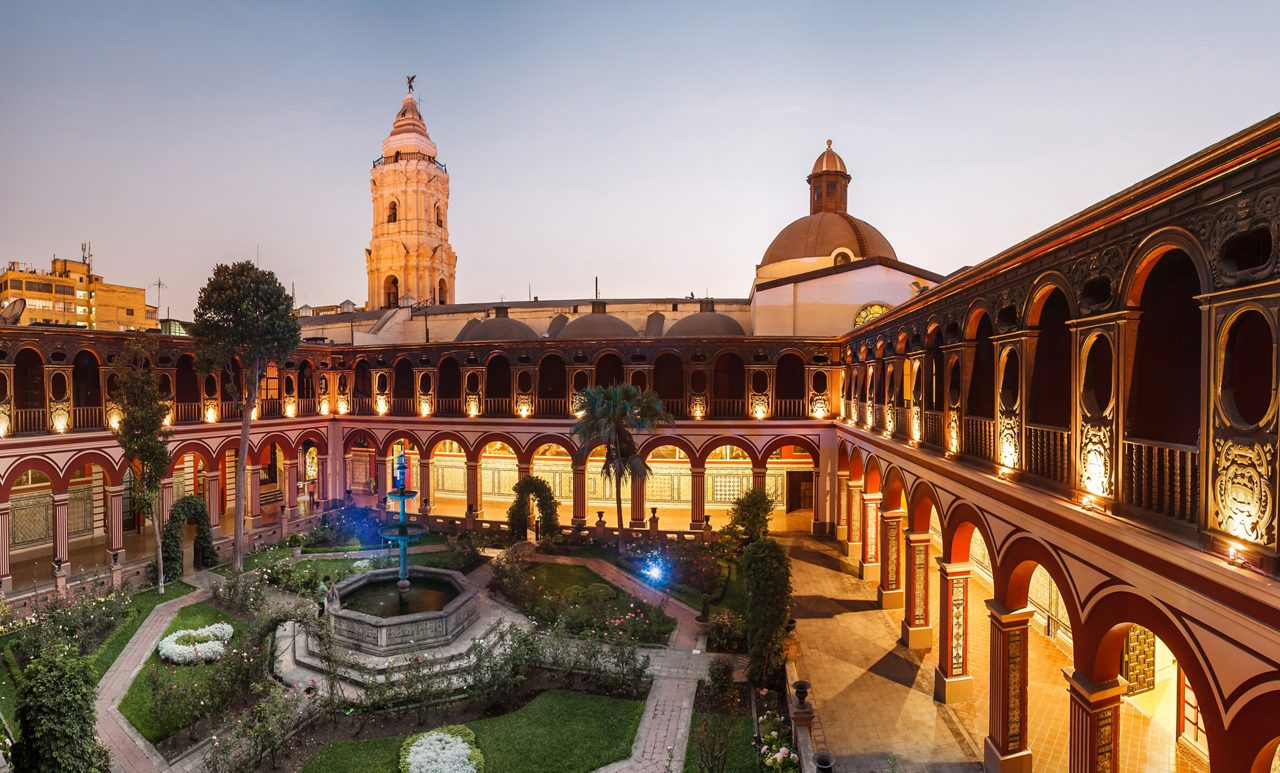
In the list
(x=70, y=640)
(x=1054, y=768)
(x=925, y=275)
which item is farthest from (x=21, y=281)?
(x=1054, y=768)

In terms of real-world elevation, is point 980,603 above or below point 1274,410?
below

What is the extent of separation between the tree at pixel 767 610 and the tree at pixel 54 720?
11.1 meters

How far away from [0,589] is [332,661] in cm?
1335

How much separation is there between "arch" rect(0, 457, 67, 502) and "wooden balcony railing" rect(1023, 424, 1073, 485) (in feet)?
85.1

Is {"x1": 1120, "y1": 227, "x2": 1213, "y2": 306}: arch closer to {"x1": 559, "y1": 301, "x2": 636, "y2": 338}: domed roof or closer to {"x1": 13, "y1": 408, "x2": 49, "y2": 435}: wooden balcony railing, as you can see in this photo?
{"x1": 559, "y1": 301, "x2": 636, "y2": 338}: domed roof

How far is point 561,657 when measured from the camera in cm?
1415

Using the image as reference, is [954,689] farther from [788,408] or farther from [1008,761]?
[788,408]

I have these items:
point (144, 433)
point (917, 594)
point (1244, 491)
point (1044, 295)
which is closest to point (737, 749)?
point (917, 594)

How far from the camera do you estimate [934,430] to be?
12.9 metres

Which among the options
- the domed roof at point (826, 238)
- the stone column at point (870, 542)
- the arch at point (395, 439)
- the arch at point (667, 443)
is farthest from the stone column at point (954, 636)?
the arch at point (395, 439)

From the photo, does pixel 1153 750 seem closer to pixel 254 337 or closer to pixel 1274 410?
pixel 1274 410

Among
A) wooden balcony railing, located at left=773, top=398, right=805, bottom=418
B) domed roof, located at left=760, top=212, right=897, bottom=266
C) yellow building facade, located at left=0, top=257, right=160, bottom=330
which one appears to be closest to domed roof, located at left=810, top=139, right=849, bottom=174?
domed roof, located at left=760, top=212, right=897, bottom=266

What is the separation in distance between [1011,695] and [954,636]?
2412 millimetres

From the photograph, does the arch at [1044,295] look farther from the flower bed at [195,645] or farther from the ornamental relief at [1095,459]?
the flower bed at [195,645]
